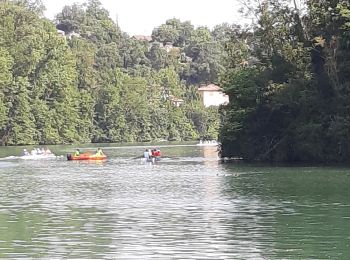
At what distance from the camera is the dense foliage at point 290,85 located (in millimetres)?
51312

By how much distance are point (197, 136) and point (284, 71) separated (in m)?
88.6

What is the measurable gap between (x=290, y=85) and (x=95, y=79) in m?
79.5

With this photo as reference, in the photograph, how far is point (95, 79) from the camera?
131 m

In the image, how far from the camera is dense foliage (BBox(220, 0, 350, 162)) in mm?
51312

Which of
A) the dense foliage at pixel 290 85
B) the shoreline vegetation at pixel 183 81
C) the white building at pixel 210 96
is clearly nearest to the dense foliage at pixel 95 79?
the shoreline vegetation at pixel 183 81

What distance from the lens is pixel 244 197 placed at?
31.4m

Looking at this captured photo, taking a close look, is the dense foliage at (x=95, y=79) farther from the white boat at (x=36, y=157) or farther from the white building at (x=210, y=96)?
the white boat at (x=36, y=157)

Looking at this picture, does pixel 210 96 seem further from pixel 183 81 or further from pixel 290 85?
pixel 290 85

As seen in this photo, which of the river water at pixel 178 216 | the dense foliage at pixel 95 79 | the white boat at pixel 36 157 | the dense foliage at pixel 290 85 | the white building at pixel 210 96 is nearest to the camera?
the river water at pixel 178 216

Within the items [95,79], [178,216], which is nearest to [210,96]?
[95,79]

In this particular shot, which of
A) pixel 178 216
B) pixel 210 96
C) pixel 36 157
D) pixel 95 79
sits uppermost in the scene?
pixel 95 79

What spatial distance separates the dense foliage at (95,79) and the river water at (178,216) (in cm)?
5208

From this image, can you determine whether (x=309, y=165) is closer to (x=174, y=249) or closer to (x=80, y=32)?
(x=174, y=249)

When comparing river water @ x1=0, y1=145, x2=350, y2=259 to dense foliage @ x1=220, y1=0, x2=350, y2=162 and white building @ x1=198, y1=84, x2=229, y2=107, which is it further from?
white building @ x1=198, y1=84, x2=229, y2=107
